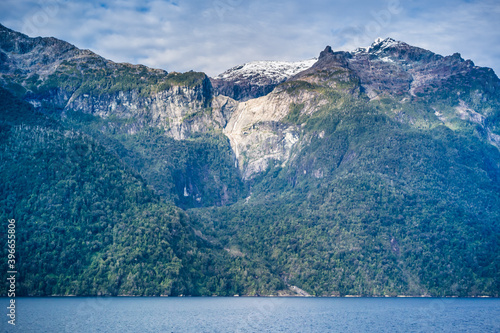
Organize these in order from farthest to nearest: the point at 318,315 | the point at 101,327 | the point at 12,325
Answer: the point at 318,315, the point at 101,327, the point at 12,325

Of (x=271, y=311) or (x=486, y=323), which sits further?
(x=271, y=311)

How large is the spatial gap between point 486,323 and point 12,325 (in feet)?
377

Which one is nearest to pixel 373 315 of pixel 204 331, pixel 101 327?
pixel 204 331

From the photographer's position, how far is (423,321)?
150m

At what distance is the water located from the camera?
127 metres

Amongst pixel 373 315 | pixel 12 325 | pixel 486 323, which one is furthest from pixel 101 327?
pixel 486 323

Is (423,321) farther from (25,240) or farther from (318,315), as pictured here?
(25,240)

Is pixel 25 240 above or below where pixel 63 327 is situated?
above

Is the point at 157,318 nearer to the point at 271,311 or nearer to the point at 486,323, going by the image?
the point at 271,311

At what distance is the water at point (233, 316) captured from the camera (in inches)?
5015

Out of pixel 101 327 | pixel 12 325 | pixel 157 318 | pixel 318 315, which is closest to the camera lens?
pixel 12 325

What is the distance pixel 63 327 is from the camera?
118250 millimetres

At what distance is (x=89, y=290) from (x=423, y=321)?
369 feet

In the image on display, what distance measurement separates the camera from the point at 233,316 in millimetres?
152375
